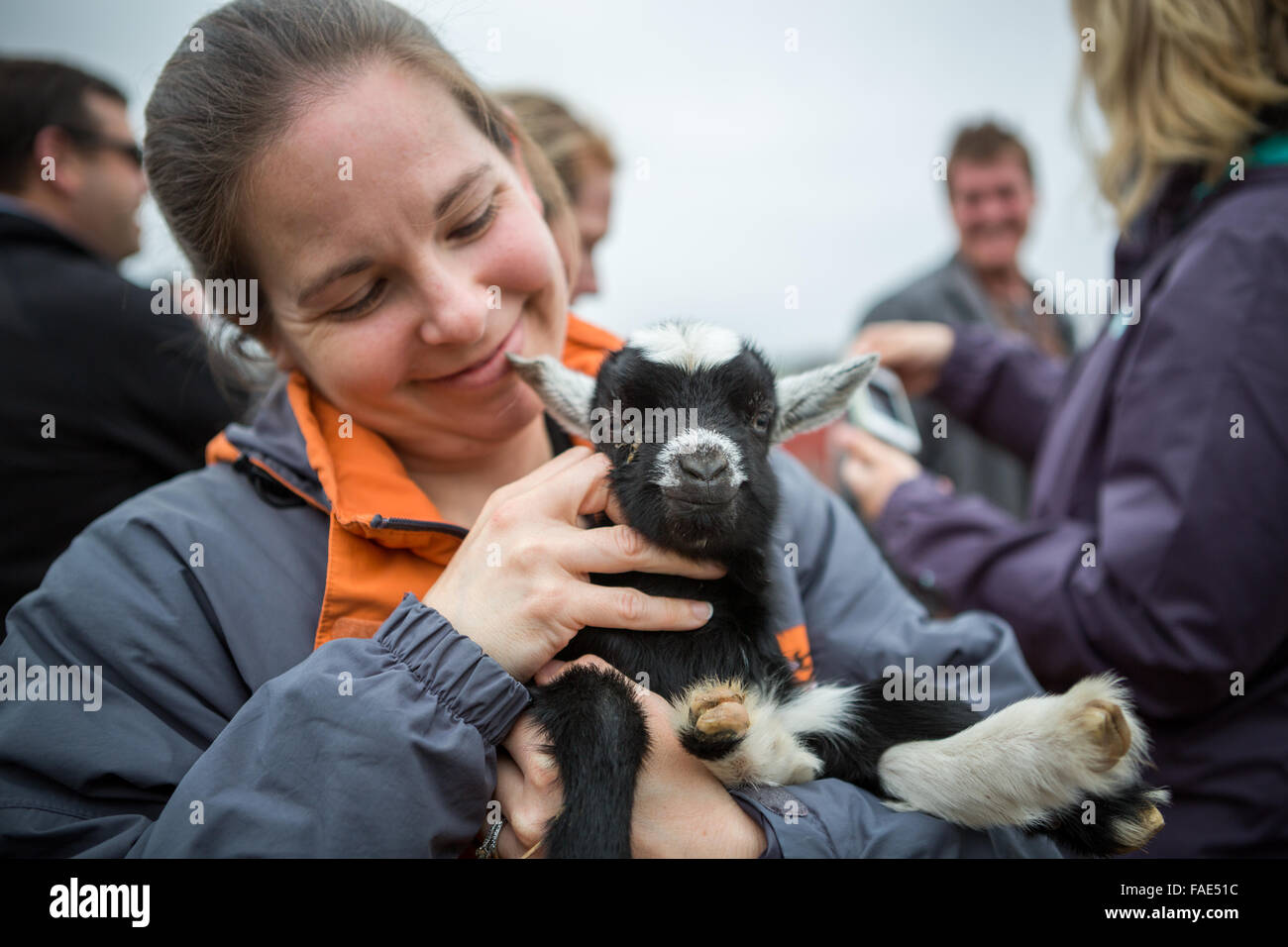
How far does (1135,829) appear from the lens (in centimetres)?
175

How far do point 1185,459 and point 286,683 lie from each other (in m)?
2.19

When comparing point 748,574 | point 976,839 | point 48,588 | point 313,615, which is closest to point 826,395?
point 748,574

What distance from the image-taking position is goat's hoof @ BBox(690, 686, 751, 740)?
62.8 inches

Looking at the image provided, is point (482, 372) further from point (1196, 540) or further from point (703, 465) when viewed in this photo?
point (1196, 540)

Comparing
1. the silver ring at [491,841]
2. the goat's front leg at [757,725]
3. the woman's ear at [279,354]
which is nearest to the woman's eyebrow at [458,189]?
the woman's ear at [279,354]

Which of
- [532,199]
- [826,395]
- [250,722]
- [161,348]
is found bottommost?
[250,722]

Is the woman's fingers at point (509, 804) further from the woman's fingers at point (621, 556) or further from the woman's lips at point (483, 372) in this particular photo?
the woman's lips at point (483, 372)

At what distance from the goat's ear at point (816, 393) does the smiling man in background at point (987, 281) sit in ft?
10.5

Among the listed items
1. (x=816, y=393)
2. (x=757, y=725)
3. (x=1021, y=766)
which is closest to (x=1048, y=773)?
(x=1021, y=766)

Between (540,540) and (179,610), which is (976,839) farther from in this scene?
(179,610)

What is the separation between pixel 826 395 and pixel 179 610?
163 cm

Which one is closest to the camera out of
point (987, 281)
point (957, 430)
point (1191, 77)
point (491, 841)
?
point (491, 841)
